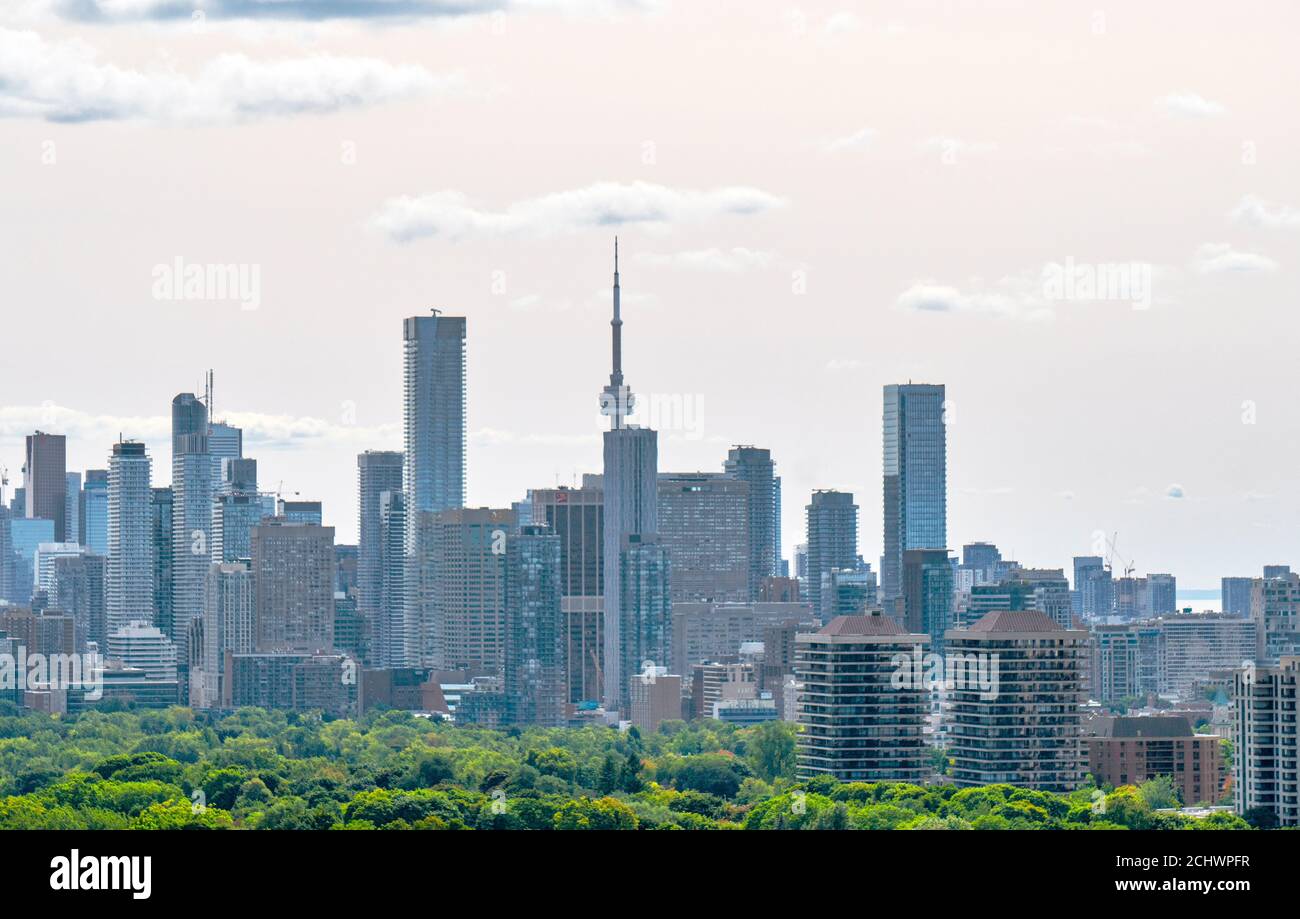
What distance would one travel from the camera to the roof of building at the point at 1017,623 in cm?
11094

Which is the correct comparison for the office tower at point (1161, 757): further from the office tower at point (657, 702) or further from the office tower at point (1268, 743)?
the office tower at point (657, 702)

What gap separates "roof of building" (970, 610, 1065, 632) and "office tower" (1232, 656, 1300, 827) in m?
17.5

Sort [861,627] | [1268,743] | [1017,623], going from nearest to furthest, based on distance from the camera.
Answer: [1268,743] → [1017,623] → [861,627]

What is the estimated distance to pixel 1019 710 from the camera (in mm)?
107500

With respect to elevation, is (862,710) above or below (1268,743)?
above

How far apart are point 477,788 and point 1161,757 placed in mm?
30298

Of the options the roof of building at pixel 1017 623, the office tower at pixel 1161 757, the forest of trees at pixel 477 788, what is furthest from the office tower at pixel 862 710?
the office tower at pixel 1161 757

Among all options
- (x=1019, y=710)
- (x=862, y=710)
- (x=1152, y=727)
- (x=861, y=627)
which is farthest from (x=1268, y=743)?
(x=861, y=627)

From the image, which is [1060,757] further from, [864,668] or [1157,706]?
[1157,706]

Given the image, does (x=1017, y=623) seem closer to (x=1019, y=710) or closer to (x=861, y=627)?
(x=1019, y=710)
